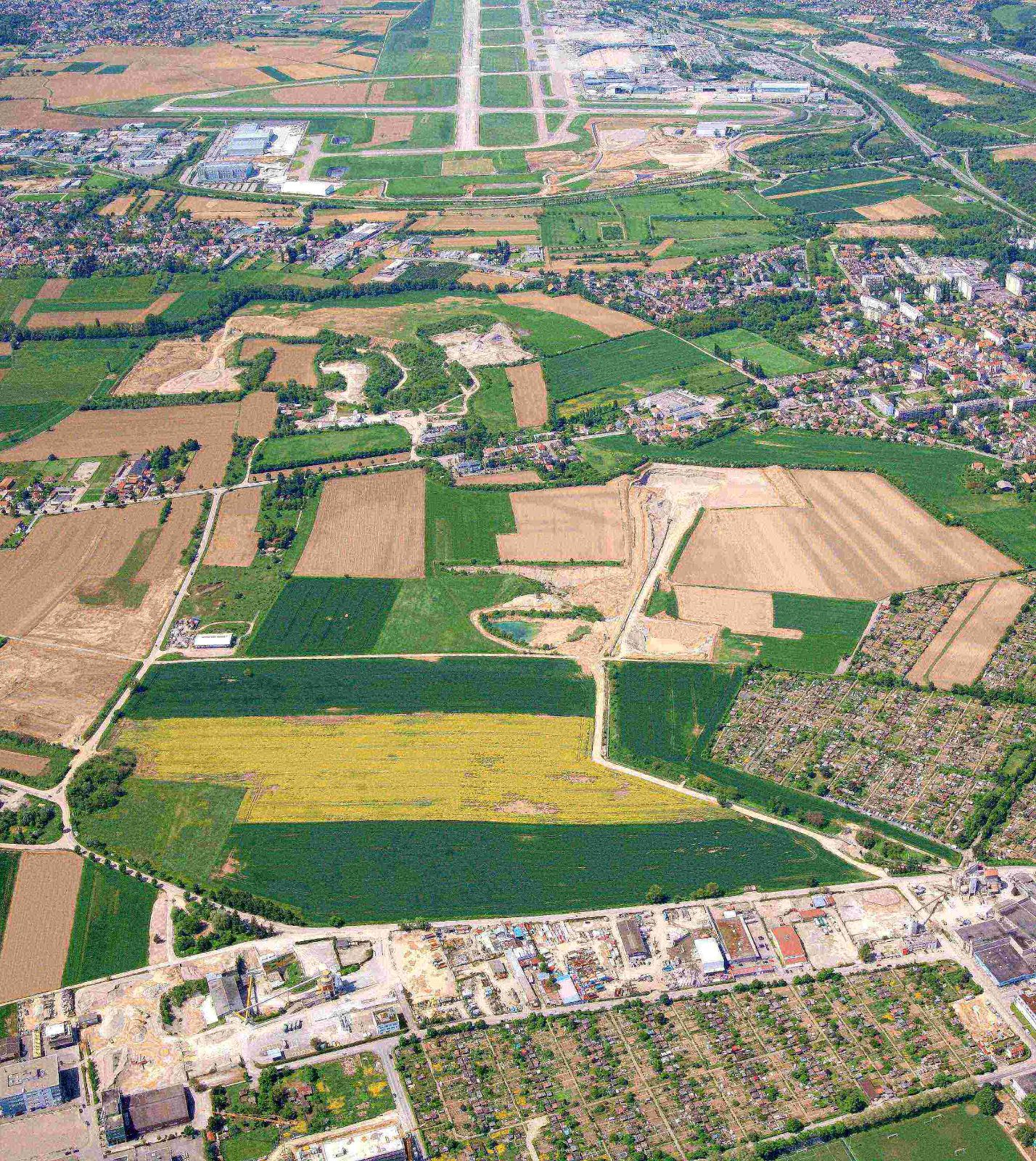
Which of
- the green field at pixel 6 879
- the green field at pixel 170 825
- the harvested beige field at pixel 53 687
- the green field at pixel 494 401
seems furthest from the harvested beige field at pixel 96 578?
the green field at pixel 494 401

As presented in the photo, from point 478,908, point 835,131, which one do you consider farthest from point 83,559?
point 835,131

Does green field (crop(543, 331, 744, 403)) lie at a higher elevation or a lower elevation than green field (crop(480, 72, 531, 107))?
lower

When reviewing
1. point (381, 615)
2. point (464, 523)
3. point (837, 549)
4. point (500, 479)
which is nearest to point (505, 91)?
point (500, 479)

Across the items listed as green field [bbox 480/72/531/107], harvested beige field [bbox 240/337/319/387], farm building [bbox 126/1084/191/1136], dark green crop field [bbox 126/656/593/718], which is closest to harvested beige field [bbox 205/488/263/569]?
dark green crop field [bbox 126/656/593/718]

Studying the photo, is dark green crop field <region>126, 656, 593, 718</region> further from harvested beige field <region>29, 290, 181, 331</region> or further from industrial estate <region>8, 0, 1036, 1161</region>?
harvested beige field <region>29, 290, 181, 331</region>

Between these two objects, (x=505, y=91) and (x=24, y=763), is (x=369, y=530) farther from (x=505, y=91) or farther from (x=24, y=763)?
(x=505, y=91)

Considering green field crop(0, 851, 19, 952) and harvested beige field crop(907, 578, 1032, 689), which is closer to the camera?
green field crop(0, 851, 19, 952)

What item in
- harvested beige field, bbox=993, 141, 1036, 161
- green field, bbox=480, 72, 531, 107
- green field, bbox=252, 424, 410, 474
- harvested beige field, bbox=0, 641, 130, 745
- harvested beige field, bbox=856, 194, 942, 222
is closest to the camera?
harvested beige field, bbox=0, 641, 130, 745

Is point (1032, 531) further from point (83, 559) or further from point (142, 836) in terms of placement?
point (83, 559)
